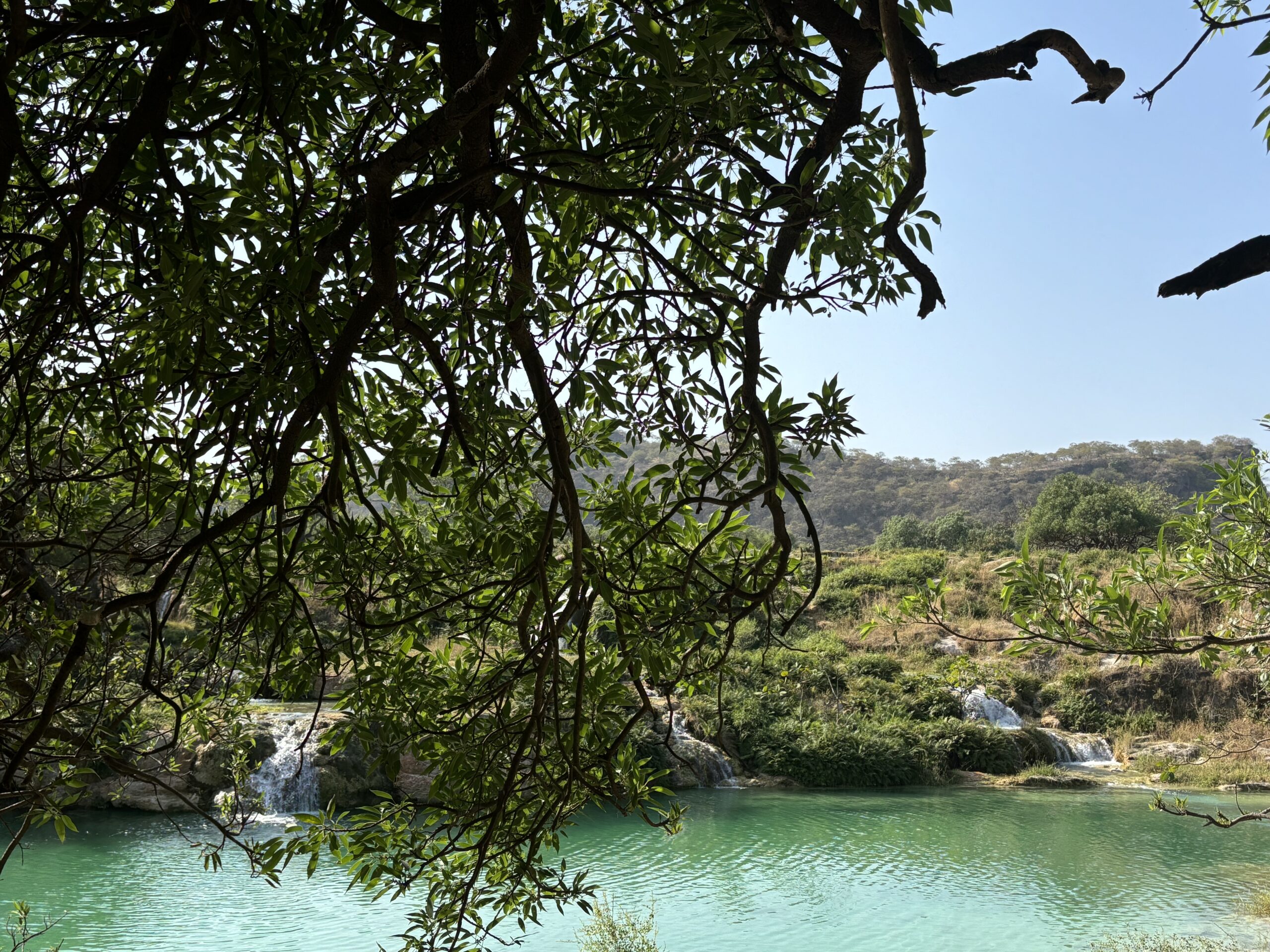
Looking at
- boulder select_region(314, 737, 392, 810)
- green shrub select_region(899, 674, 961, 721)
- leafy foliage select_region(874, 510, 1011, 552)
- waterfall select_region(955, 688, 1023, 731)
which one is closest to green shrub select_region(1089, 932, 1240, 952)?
boulder select_region(314, 737, 392, 810)

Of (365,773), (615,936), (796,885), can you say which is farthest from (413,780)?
(615,936)

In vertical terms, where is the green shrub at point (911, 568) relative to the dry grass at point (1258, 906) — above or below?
above

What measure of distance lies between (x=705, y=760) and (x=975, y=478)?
143 feet

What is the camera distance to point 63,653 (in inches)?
95.9

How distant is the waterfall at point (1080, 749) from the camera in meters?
13.9

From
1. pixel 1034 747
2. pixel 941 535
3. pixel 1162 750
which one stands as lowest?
pixel 1162 750

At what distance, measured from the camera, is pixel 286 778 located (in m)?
10.3

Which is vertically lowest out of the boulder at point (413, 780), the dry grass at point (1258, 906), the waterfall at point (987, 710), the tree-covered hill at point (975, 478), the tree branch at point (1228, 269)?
the dry grass at point (1258, 906)

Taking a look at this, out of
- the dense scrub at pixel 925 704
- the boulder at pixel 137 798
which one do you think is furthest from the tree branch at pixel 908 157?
the boulder at pixel 137 798

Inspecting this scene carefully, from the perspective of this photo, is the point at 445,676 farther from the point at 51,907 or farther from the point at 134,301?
the point at 51,907

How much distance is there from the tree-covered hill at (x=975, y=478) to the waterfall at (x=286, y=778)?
111 feet

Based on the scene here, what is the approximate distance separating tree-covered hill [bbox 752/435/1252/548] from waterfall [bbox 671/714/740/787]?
30820 millimetres

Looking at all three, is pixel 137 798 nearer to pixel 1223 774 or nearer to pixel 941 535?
pixel 1223 774

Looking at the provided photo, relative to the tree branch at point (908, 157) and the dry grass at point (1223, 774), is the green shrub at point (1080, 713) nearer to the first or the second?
the dry grass at point (1223, 774)
